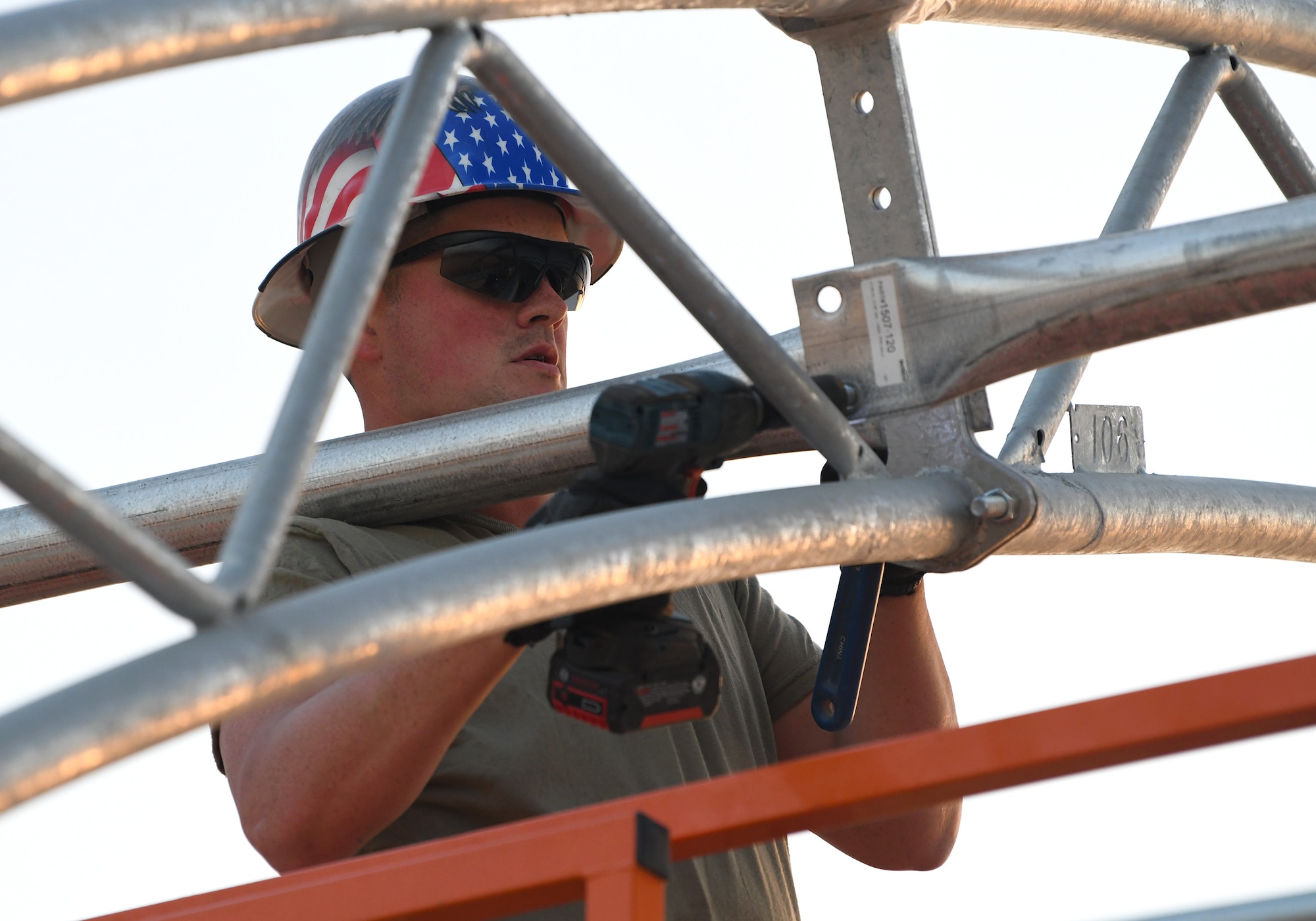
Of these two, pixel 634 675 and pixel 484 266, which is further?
pixel 484 266

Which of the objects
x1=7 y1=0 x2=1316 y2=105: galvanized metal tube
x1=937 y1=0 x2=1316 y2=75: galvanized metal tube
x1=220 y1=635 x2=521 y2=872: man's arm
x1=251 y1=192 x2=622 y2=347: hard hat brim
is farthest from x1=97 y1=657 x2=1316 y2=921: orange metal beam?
x1=251 y1=192 x2=622 y2=347: hard hat brim

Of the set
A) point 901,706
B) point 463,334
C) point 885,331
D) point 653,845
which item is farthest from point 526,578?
point 463,334

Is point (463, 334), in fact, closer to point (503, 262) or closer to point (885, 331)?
point (503, 262)

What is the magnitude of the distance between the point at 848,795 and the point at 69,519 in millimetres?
631

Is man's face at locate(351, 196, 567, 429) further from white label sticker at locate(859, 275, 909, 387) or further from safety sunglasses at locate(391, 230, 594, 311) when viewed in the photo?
white label sticker at locate(859, 275, 909, 387)

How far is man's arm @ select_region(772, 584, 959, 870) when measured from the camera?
252 cm

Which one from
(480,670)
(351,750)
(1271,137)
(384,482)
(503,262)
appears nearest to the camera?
(480,670)

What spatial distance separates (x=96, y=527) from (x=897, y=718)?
164 centimetres

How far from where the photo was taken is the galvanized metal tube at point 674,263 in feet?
4.95

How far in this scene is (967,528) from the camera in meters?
1.81

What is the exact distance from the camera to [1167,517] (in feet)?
6.60

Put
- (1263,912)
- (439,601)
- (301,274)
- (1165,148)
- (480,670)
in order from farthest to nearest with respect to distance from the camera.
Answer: (301,274) < (1165,148) < (480,670) < (1263,912) < (439,601)

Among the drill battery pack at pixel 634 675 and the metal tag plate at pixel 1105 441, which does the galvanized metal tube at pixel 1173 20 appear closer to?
the metal tag plate at pixel 1105 441

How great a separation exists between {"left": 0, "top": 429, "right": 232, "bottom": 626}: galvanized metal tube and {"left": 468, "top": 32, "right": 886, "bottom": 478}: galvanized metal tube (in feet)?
1.78
